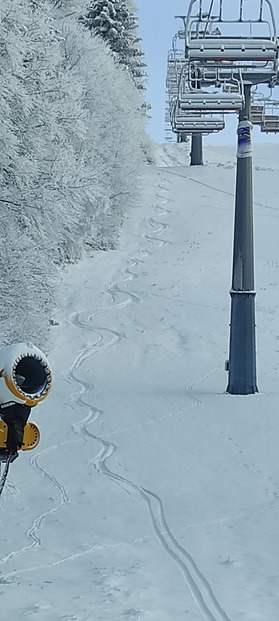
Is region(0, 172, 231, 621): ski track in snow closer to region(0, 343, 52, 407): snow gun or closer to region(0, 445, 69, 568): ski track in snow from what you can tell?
region(0, 445, 69, 568): ski track in snow

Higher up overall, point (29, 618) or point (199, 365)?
point (199, 365)

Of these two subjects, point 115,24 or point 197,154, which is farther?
point 197,154

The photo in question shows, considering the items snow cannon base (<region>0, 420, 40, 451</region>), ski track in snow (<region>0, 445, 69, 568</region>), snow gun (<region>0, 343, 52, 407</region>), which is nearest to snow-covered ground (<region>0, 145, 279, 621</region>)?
ski track in snow (<region>0, 445, 69, 568</region>)

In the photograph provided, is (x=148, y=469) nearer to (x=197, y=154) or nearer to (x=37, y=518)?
(x=37, y=518)

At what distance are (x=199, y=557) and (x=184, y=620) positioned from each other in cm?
149

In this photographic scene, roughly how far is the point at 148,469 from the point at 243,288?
13.3ft

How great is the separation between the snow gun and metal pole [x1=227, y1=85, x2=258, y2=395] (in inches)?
336

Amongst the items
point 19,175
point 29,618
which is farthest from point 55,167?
point 29,618

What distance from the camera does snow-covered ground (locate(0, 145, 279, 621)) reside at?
6.12 m

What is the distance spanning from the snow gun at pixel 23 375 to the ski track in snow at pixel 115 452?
6.85 feet

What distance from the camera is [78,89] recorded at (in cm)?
1658

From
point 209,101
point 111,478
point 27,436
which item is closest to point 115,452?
point 111,478

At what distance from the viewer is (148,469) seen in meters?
9.84

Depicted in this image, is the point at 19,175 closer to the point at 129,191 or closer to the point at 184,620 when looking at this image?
the point at 184,620
